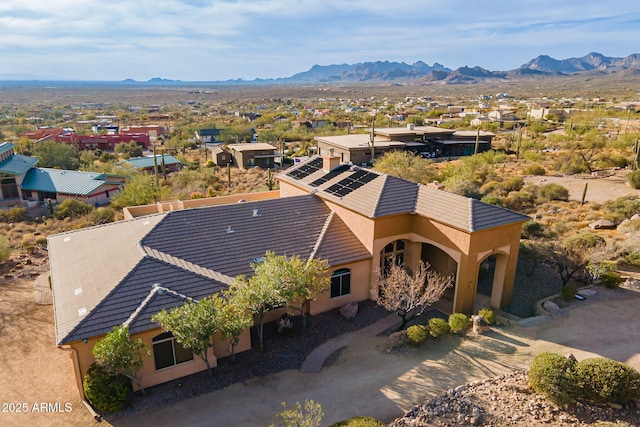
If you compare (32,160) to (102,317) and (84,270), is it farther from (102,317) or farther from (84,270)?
(102,317)

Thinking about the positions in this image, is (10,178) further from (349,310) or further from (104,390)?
(349,310)

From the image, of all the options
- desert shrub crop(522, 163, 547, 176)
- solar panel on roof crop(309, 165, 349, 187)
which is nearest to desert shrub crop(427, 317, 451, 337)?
solar panel on roof crop(309, 165, 349, 187)

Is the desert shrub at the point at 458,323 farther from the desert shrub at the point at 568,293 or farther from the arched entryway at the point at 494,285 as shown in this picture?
the desert shrub at the point at 568,293

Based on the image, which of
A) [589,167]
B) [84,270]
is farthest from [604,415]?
[589,167]

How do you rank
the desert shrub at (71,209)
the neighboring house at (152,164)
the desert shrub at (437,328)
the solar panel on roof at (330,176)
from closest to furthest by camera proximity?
1. the desert shrub at (437,328)
2. the solar panel on roof at (330,176)
3. the desert shrub at (71,209)
4. the neighboring house at (152,164)

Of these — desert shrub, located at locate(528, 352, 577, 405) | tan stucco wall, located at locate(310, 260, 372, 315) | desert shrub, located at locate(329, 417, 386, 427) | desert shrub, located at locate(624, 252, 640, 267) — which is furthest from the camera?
desert shrub, located at locate(624, 252, 640, 267)

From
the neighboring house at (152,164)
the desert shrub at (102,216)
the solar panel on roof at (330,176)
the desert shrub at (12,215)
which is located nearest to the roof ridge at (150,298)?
the solar panel on roof at (330,176)

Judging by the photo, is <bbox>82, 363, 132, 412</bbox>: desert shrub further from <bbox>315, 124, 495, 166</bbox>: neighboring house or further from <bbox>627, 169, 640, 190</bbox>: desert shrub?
<bbox>315, 124, 495, 166</bbox>: neighboring house
